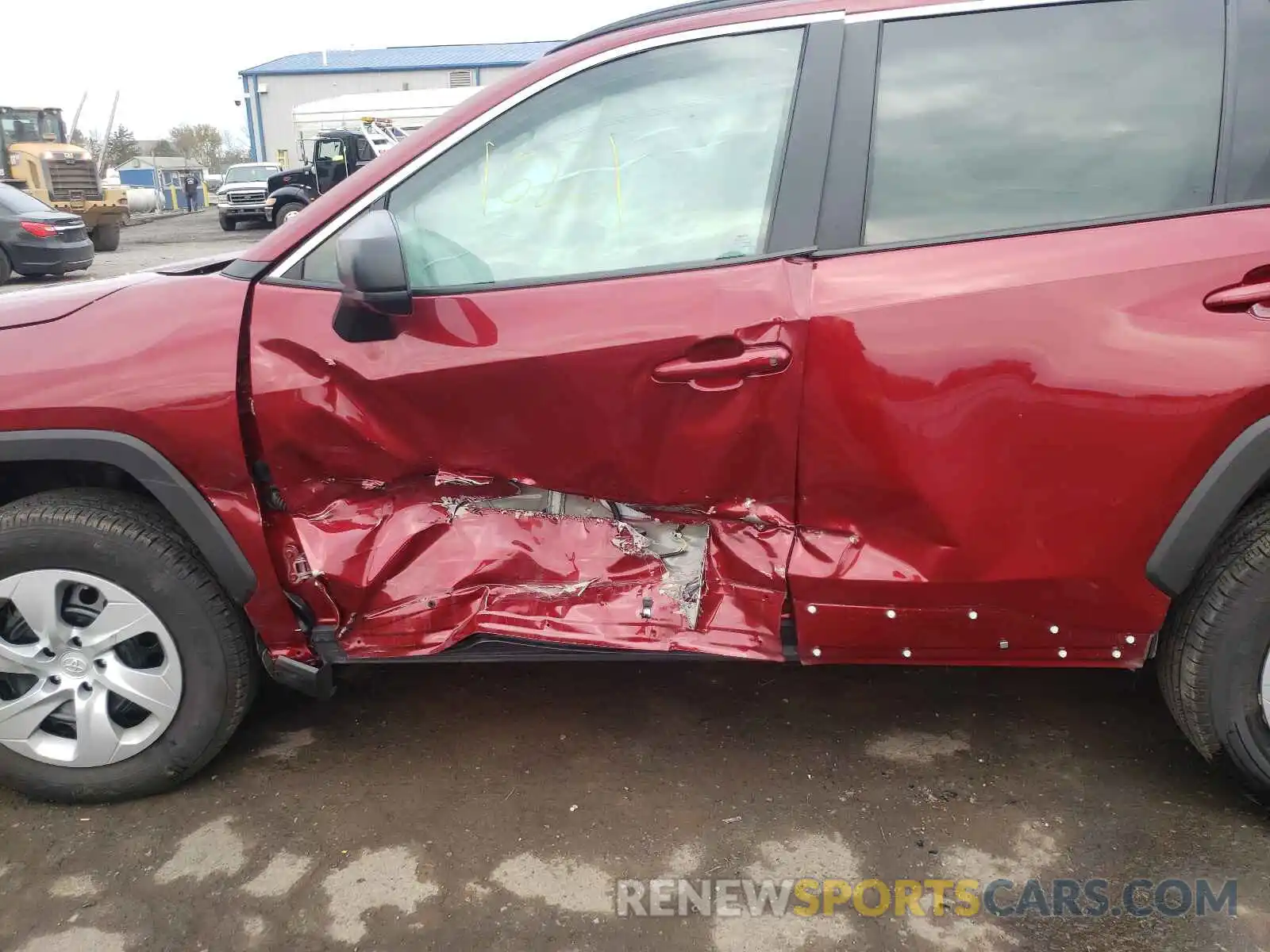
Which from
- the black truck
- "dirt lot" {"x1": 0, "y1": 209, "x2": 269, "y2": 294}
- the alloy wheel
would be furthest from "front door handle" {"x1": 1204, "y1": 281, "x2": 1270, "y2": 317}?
the black truck

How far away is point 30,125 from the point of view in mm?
21484

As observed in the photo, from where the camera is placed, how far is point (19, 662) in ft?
7.50

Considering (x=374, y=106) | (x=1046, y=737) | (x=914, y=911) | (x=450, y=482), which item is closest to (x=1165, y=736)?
(x=1046, y=737)

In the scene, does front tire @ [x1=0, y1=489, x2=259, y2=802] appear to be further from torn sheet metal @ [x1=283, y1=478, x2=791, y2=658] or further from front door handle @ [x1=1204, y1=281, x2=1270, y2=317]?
front door handle @ [x1=1204, y1=281, x2=1270, y2=317]

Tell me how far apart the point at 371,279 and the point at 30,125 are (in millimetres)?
24917

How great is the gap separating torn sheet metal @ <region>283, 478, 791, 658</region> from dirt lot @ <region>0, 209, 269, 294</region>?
10481 millimetres

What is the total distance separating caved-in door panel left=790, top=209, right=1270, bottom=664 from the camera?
1.95 metres

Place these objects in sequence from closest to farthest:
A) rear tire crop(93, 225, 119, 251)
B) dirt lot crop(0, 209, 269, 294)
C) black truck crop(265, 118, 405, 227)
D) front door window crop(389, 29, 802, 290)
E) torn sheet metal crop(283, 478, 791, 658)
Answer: front door window crop(389, 29, 802, 290) < torn sheet metal crop(283, 478, 791, 658) < dirt lot crop(0, 209, 269, 294) < rear tire crop(93, 225, 119, 251) < black truck crop(265, 118, 405, 227)

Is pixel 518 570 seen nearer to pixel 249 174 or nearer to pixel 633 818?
pixel 633 818

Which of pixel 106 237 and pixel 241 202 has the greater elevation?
pixel 241 202

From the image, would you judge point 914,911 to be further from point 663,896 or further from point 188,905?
point 188,905

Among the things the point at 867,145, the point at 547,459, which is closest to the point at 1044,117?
the point at 867,145

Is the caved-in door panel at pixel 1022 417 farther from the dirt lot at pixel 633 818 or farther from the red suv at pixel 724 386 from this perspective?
the dirt lot at pixel 633 818

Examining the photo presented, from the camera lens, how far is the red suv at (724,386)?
2.00 m
